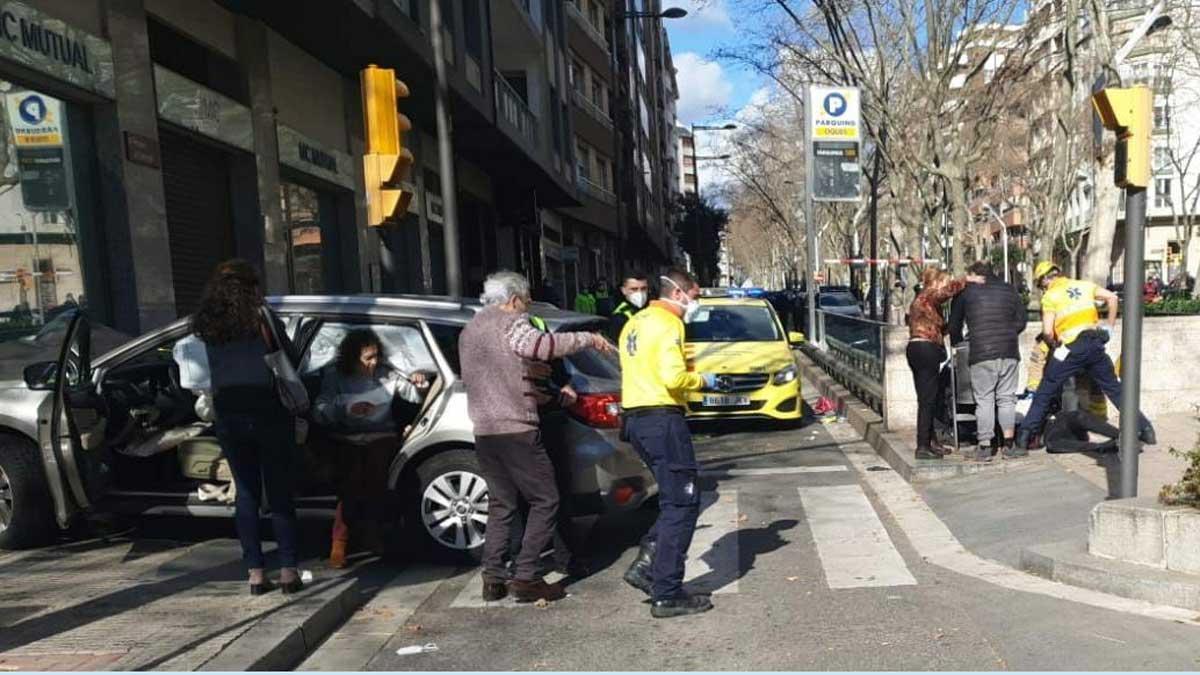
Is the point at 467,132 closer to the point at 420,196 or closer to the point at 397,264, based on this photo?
the point at 420,196

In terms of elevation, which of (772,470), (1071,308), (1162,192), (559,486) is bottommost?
(772,470)

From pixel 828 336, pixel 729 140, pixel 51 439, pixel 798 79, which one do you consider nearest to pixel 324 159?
pixel 828 336

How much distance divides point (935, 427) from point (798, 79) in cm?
1770

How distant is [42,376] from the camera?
5941 millimetres

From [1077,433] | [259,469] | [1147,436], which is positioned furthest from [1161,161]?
[259,469]

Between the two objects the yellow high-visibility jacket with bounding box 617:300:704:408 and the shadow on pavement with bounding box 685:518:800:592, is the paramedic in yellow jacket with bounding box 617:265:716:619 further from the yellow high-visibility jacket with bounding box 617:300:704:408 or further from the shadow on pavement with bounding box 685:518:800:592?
the shadow on pavement with bounding box 685:518:800:592

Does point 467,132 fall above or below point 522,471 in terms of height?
above

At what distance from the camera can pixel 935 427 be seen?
9133mm

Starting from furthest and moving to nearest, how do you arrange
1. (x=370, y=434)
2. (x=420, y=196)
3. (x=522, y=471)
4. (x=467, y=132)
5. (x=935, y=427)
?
(x=467, y=132) < (x=420, y=196) < (x=935, y=427) < (x=370, y=434) < (x=522, y=471)

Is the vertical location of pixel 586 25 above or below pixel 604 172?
above

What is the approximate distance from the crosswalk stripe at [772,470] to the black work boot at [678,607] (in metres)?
4.07

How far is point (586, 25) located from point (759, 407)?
27803 mm

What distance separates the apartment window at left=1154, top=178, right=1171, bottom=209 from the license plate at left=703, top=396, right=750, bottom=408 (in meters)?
54.0

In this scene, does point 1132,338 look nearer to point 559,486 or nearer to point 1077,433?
point 1077,433
